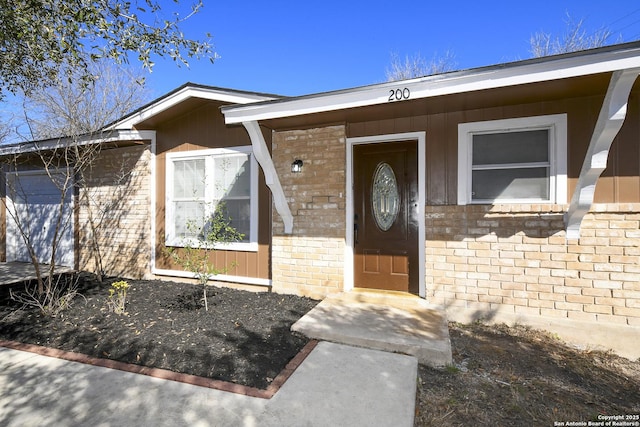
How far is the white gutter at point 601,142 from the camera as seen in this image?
103 inches

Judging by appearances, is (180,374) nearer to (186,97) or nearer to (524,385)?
(524,385)

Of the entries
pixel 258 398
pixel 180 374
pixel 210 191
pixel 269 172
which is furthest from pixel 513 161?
pixel 210 191

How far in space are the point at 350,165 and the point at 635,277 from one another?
356 cm

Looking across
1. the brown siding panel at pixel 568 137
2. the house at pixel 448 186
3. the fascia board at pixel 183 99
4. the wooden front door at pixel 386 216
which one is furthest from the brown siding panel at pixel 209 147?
the brown siding panel at pixel 568 137

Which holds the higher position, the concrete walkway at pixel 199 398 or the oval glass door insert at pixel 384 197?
the oval glass door insert at pixel 384 197

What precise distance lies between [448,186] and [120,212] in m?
6.21

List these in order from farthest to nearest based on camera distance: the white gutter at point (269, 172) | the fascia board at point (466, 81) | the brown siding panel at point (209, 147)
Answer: the brown siding panel at point (209, 147) < the white gutter at point (269, 172) < the fascia board at point (466, 81)

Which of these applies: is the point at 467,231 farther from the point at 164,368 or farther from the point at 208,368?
the point at 164,368

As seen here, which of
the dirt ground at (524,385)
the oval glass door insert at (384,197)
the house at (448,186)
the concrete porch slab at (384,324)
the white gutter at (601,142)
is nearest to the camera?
the dirt ground at (524,385)

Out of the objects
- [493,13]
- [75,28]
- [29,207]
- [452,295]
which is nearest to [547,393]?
[452,295]

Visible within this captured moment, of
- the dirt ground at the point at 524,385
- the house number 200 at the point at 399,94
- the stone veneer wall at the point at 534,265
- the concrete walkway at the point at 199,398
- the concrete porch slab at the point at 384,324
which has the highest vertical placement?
the house number 200 at the point at 399,94

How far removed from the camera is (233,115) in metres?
3.92

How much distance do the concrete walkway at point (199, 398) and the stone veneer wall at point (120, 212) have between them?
3445 mm

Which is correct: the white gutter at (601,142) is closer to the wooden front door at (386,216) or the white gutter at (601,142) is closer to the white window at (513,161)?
the white window at (513,161)
